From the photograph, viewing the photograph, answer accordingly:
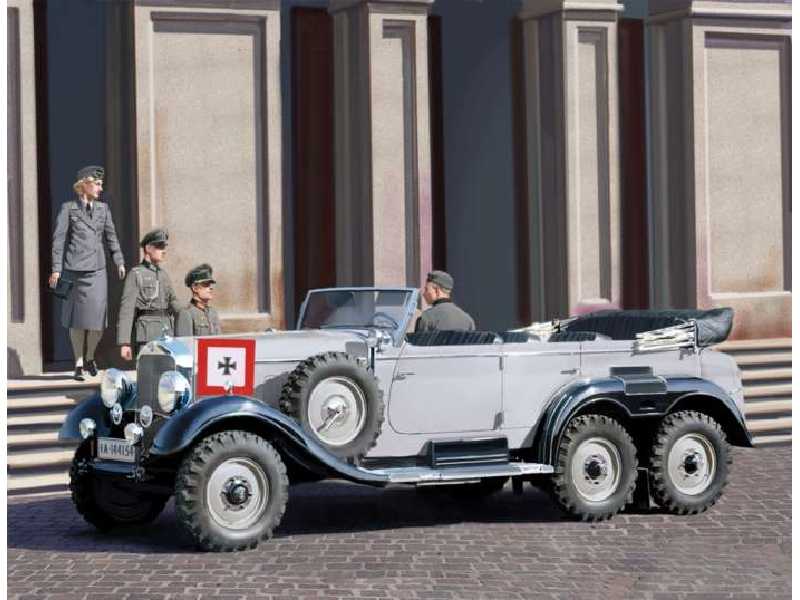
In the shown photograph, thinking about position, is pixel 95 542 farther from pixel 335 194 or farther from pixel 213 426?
pixel 335 194

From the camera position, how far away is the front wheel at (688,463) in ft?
33.9

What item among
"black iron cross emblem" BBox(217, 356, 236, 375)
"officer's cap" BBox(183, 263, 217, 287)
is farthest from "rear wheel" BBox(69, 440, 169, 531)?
"officer's cap" BBox(183, 263, 217, 287)

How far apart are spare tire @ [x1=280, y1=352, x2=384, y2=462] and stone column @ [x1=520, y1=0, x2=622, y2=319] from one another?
7.15 metres

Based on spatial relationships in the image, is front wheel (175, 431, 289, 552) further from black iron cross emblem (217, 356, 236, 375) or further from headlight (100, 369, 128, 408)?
headlight (100, 369, 128, 408)

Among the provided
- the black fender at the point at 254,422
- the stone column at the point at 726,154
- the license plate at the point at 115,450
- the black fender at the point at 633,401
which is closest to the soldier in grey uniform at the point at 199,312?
the license plate at the point at 115,450

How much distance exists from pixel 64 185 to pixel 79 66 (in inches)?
49.8

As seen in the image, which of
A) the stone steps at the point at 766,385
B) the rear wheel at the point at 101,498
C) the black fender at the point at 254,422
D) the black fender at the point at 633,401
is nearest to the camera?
the black fender at the point at 254,422

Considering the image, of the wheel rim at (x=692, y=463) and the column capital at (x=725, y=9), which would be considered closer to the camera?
the wheel rim at (x=692, y=463)

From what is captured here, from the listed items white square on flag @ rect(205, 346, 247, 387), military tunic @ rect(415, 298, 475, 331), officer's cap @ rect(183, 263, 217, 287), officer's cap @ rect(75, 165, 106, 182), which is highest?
officer's cap @ rect(75, 165, 106, 182)

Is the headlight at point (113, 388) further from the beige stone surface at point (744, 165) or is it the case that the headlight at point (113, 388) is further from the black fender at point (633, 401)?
the beige stone surface at point (744, 165)

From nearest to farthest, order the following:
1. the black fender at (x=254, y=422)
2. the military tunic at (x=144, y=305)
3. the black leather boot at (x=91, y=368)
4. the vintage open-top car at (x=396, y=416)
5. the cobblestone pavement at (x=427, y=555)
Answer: the cobblestone pavement at (x=427, y=555) → the black fender at (x=254, y=422) → the vintage open-top car at (x=396, y=416) → the military tunic at (x=144, y=305) → the black leather boot at (x=91, y=368)

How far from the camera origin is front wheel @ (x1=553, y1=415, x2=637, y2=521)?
10.0 meters

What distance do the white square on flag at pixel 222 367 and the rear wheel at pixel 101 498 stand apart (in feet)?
3.19

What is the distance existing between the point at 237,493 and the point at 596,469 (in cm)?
253
